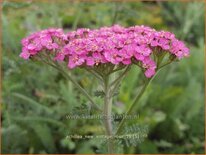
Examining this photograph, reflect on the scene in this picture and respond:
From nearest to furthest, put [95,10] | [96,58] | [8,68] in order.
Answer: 1. [96,58]
2. [8,68]
3. [95,10]

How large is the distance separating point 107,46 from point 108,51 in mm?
31

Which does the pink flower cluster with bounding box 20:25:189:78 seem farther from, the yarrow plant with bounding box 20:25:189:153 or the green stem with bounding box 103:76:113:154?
the green stem with bounding box 103:76:113:154

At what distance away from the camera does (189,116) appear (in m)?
3.53

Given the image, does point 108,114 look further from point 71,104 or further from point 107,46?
point 71,104

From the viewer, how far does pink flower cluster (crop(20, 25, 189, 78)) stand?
1751 millimetres

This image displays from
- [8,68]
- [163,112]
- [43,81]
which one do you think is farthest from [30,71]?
[163,112]

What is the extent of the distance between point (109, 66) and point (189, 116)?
1857 millimetres

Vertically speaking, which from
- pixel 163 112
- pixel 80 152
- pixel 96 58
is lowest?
pixel 80 152

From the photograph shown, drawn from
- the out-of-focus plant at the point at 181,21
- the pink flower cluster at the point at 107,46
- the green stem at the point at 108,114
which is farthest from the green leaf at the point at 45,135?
the out-of-focus plant at the point at 181,21

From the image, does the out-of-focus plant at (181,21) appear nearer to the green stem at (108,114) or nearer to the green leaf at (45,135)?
the green leaf at (45,135)

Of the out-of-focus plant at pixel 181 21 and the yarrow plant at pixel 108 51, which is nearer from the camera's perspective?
the yarrow plant at pixel 108 51

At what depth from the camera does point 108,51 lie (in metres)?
1.75

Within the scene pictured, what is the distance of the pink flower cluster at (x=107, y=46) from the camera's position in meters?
1.75

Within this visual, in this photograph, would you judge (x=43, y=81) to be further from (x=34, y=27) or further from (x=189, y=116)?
(x=189, y=116)
